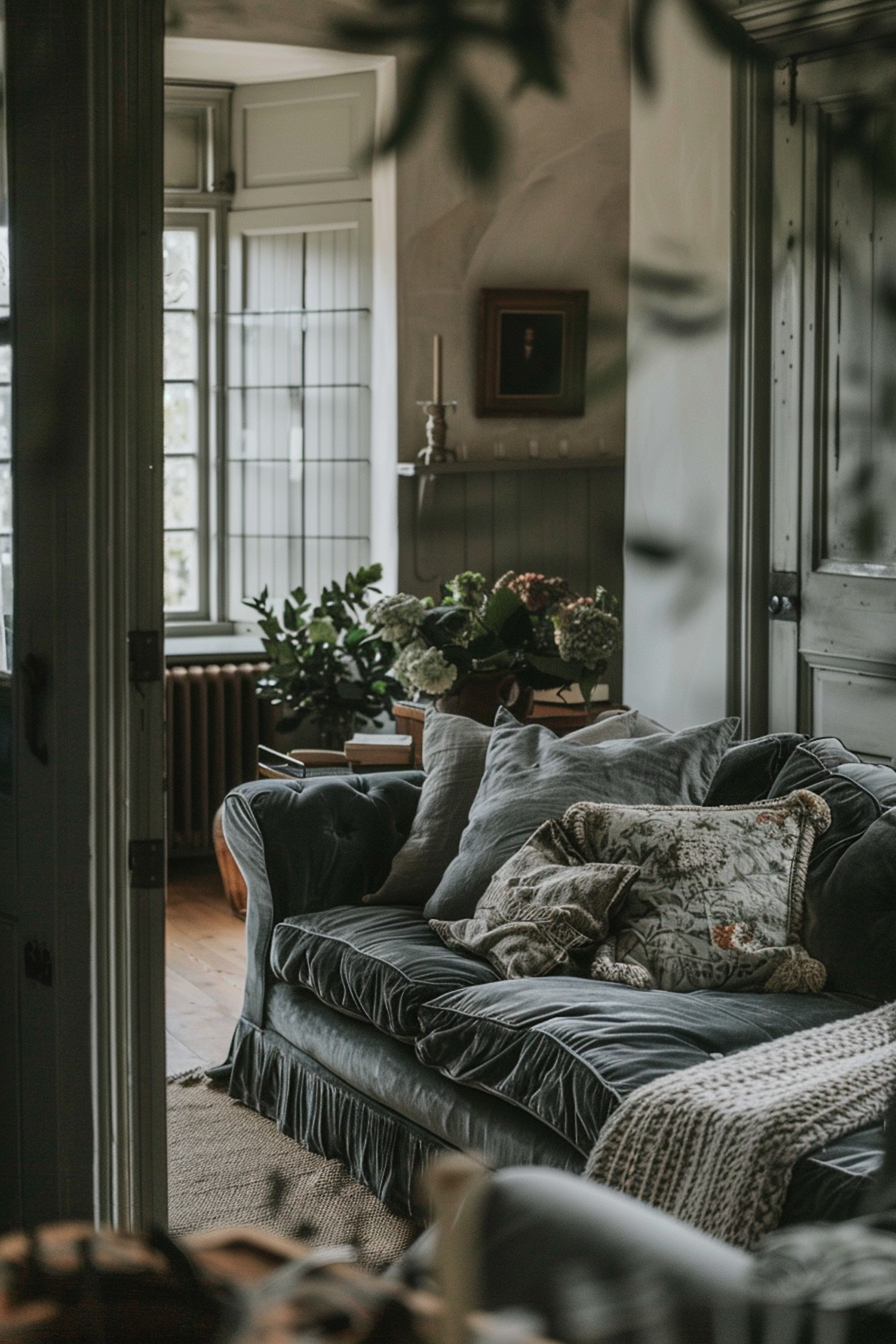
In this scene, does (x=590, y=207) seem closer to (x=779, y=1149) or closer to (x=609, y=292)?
(x=779, y=1149)

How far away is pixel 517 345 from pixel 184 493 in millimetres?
1502

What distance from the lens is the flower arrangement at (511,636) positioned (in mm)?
3729

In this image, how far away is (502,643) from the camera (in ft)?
12.6

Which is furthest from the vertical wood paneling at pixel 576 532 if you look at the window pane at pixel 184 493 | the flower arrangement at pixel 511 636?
the flower arrangement at pixel 511 636

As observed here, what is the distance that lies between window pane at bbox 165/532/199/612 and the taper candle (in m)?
1.23

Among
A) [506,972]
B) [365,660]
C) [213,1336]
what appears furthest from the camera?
[365,660]

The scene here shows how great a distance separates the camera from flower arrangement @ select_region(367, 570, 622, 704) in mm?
3729

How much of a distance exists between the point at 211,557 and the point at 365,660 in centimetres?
95

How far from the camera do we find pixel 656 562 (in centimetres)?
44

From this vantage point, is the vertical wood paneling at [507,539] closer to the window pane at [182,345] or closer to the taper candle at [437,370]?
the taper candle at [437,370]

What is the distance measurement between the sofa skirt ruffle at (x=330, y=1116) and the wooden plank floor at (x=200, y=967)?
210 millimetres

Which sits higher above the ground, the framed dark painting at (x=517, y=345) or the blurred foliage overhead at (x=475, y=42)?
the framed dark painting at (x=517, y=345)

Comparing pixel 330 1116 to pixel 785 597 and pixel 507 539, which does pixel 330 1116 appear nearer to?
pixel 785 597

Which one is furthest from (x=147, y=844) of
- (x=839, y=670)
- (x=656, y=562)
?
(x=839, y=670)
